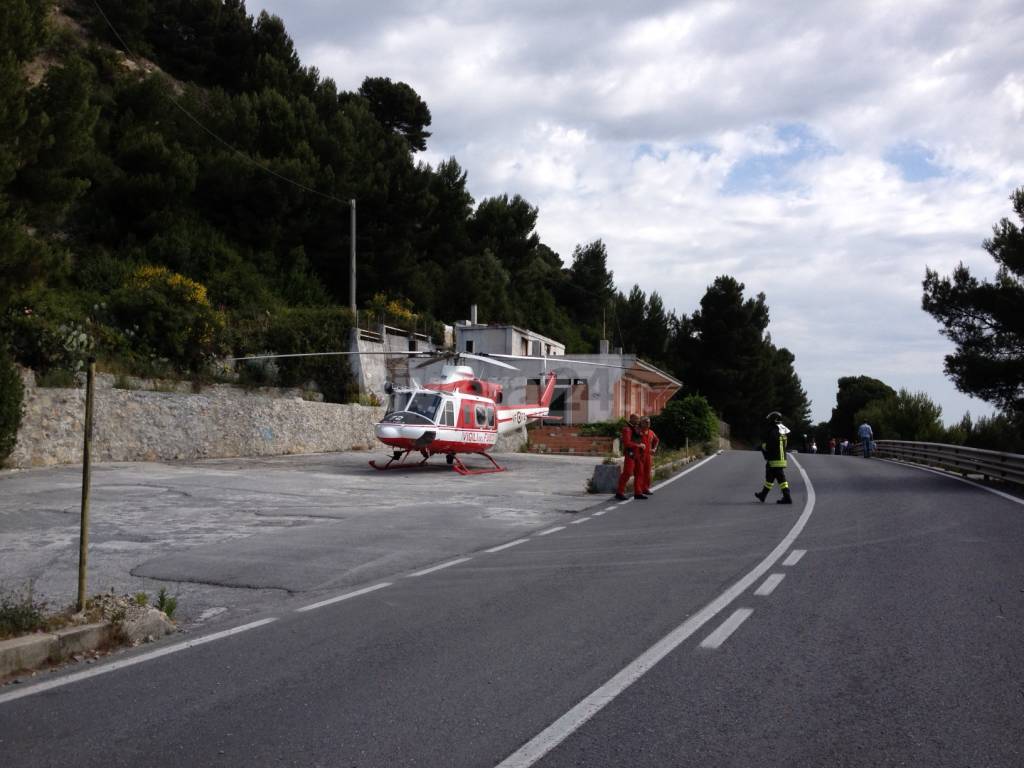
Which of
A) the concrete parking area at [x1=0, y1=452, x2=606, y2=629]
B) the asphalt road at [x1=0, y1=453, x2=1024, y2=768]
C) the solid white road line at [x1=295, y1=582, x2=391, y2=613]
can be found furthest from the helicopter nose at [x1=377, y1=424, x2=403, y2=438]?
the solid white road line at [x1=295, y1=582, x2=391, y2=613]

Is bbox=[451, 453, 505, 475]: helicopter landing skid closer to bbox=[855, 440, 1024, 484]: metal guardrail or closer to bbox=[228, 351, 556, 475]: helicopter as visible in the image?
bbox=[228, 351, 556, 475]: helicopter

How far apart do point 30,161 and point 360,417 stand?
1543 cm

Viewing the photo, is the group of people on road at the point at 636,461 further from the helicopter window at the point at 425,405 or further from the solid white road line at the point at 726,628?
the solid white road line at the point at 726,628

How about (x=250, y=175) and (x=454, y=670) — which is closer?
(x=454, y=670)

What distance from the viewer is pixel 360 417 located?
32094 mm

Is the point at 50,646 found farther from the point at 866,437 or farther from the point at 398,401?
the point at 866,437

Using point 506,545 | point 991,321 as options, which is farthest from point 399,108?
point 506,545

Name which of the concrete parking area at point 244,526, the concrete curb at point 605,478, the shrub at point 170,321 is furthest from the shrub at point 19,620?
the shrub at point 170,321

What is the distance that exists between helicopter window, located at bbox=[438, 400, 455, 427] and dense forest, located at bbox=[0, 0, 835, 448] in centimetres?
898

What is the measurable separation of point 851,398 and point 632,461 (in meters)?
86.9

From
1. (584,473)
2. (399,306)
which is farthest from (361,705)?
(399,306)

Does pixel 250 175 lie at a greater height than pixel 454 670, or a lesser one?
greater

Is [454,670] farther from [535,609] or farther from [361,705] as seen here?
[535,609]

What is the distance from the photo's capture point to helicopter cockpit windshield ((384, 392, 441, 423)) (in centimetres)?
2255
